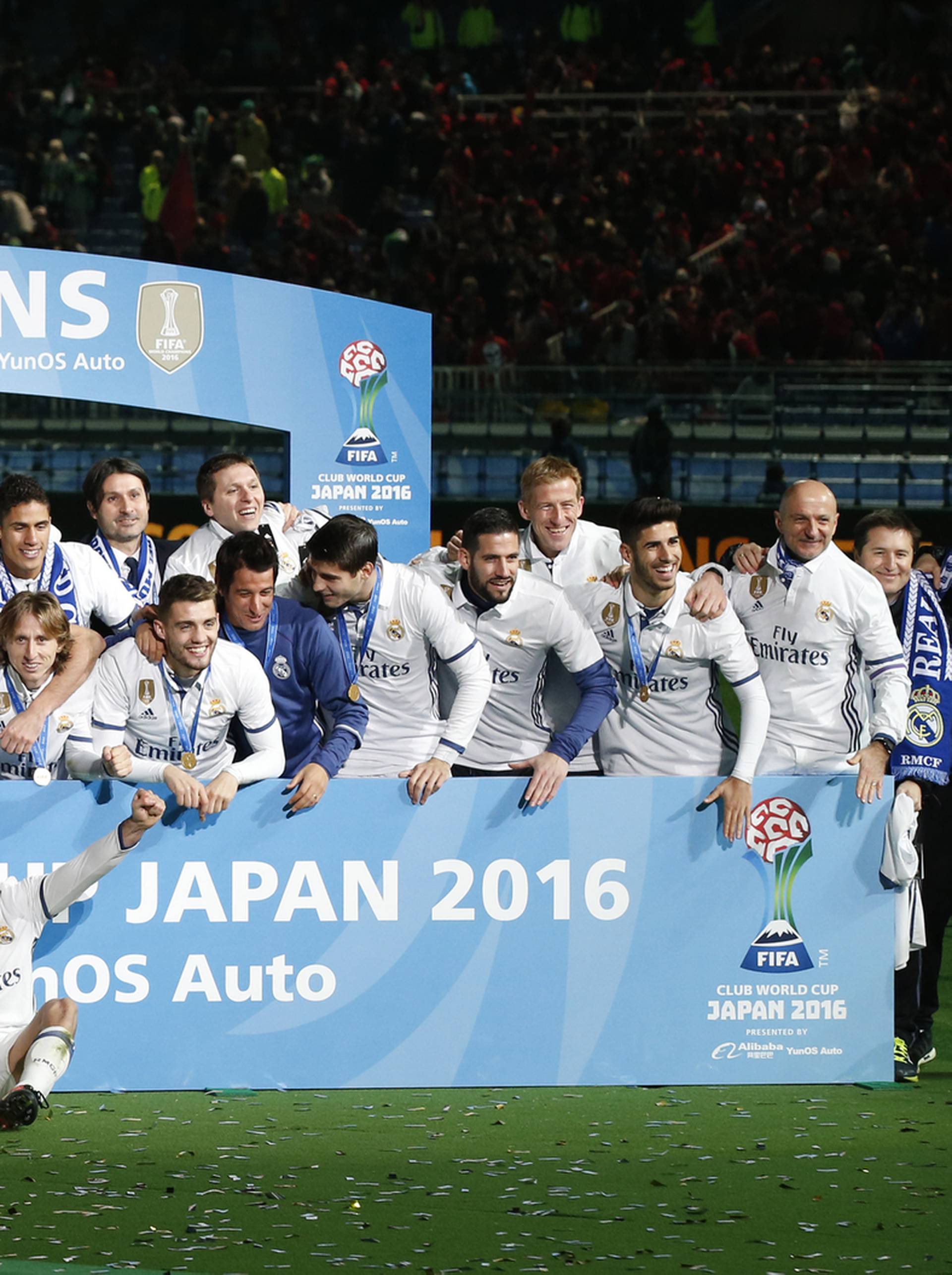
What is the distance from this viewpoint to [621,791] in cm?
634

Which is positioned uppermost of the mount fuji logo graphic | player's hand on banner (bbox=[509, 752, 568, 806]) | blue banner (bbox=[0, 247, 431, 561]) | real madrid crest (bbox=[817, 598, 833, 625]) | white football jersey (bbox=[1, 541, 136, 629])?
blue banner (bbox=[0, 247, 431, 561])

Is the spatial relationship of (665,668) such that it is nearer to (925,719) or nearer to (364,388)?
(925,719)

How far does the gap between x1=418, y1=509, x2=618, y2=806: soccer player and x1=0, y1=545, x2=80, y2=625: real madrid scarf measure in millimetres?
1555

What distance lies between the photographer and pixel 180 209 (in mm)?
22516

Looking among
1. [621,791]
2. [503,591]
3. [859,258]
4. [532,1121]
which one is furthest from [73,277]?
[859,258]

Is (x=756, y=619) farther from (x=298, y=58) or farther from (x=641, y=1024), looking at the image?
(x=298, y=58)

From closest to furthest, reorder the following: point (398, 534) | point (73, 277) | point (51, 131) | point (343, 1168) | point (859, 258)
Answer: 1. point (343, 1168)
2. point (73, 277)
3. point (398, 534)
4. point (859, 258)
5. point (51, 131)

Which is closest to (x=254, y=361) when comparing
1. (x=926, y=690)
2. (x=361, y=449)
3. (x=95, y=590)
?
(x=361, y=449)

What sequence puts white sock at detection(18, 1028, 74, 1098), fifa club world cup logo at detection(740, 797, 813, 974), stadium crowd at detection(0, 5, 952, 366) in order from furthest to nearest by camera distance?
1. stadium crowd at detection(0, 5, 952, 366)
2. fifa club world cup logo at detection(740, 797, 813, 974)
3. white sock at detection(18, 1028, 74, 1098)

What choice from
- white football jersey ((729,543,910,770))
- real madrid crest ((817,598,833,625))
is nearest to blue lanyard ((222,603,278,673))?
white football jersey ((729,543,910,770))

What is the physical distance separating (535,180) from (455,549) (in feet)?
57.7

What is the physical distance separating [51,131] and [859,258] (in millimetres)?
12002

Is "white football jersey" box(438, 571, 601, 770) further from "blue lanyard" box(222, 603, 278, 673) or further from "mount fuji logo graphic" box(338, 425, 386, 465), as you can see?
"mount fuji logo graphic" box(338, 425, 386, 465)

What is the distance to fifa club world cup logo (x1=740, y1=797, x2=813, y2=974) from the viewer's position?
6.38m
